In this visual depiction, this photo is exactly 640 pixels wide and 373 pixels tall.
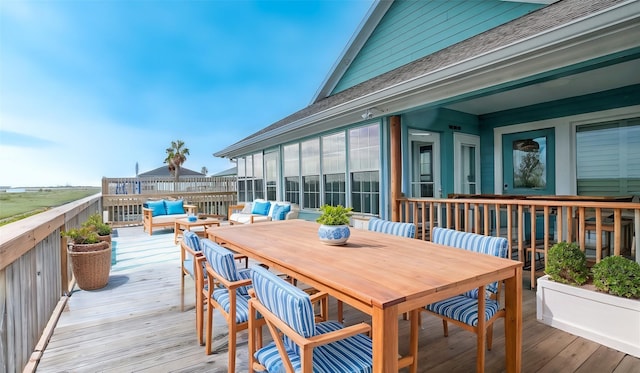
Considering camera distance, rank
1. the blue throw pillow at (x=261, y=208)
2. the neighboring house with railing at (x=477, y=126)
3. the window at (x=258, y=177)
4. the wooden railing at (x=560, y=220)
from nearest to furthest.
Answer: the wooden railing at (x=560, y=220) → the neighboring house with railing at (x=477, y=126) → the blue throw pillow at (x=261, y=208) → the window at (x=258, y=177)

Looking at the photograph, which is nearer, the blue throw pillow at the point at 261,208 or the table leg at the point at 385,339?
the table leg at the point at 385,339

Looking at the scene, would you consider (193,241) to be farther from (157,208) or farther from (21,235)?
(157,208)

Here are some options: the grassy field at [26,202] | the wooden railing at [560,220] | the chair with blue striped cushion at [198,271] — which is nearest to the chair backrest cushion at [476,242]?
the wooden railing at [560,220]

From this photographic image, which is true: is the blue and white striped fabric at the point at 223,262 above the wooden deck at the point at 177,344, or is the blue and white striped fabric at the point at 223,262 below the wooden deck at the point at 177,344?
above

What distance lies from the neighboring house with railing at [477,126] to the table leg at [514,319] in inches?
62.9

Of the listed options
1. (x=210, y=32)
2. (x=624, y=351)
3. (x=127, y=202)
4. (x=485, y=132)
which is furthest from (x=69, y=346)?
(x=210, y=32)

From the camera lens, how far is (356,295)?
56.1 inches

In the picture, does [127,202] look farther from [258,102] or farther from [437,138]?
[258,102]

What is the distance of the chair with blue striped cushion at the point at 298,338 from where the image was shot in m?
1.28

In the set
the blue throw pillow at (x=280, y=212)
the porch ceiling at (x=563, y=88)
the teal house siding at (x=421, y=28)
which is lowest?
the blue throw pillow at (x=280, y=212)

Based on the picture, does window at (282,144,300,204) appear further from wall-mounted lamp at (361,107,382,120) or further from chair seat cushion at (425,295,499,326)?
chair seat cushion at (425,295,499,326)

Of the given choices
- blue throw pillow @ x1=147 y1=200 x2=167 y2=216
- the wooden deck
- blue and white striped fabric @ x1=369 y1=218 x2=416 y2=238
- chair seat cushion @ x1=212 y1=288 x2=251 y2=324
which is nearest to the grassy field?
the wooden deck

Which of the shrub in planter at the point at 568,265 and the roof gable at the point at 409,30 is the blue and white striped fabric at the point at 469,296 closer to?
the shrub in planter at the point at 568,265

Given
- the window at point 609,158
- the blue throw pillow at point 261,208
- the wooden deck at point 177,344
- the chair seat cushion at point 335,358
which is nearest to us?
the chair seat cushion at point 335,358
